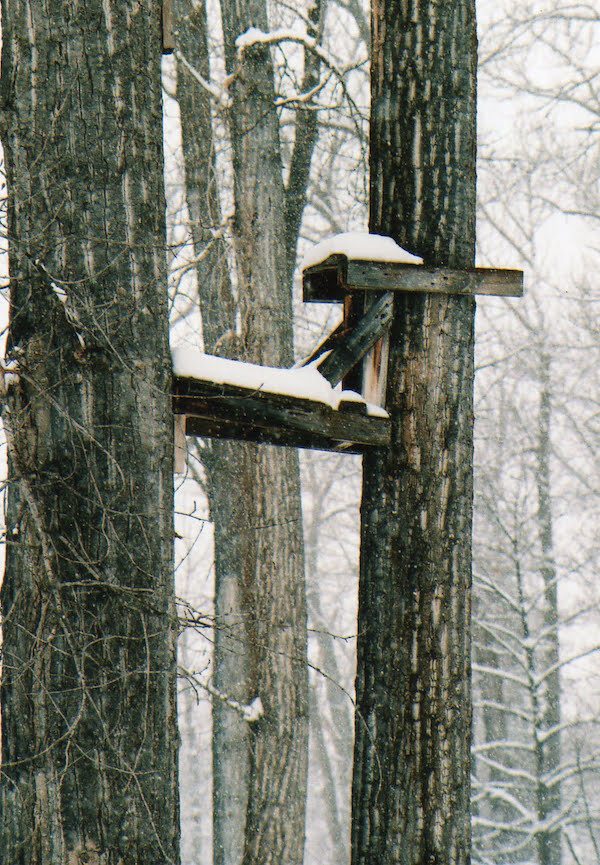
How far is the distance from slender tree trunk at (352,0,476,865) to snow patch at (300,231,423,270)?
0.37ft

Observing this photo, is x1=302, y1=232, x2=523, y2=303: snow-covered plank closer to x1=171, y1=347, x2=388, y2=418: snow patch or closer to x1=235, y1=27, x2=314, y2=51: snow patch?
x1=171, y1=347, x2=388, y2=418: snow patch

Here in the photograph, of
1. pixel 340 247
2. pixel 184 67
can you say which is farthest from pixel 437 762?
pixel 184 67

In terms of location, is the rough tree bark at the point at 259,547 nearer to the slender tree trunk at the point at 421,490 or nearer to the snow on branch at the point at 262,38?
the snow on branch at the point at 262,38

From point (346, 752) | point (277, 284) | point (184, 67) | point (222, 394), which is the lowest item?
point (346, 752)

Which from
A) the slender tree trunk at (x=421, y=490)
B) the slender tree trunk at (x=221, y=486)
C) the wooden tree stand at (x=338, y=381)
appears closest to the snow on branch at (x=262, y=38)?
the slender tree trunk at (x=221, y=486)

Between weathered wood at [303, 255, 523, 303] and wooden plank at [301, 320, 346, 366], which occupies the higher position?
weathered wood at [303, 255, 523, 303]

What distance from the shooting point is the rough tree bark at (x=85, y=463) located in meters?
3.54

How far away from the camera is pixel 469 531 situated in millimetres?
4609

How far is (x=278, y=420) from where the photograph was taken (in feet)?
14.2

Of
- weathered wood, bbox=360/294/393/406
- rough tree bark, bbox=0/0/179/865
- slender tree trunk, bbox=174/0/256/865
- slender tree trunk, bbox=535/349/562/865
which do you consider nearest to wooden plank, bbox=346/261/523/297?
weathered wood, bbox=360/294/393/406

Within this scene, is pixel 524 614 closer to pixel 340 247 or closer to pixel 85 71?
pixel 340 247

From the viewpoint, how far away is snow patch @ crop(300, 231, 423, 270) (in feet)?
14.6

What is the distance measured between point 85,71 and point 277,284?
429 cm

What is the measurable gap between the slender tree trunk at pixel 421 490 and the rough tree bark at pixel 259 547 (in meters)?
2.97
